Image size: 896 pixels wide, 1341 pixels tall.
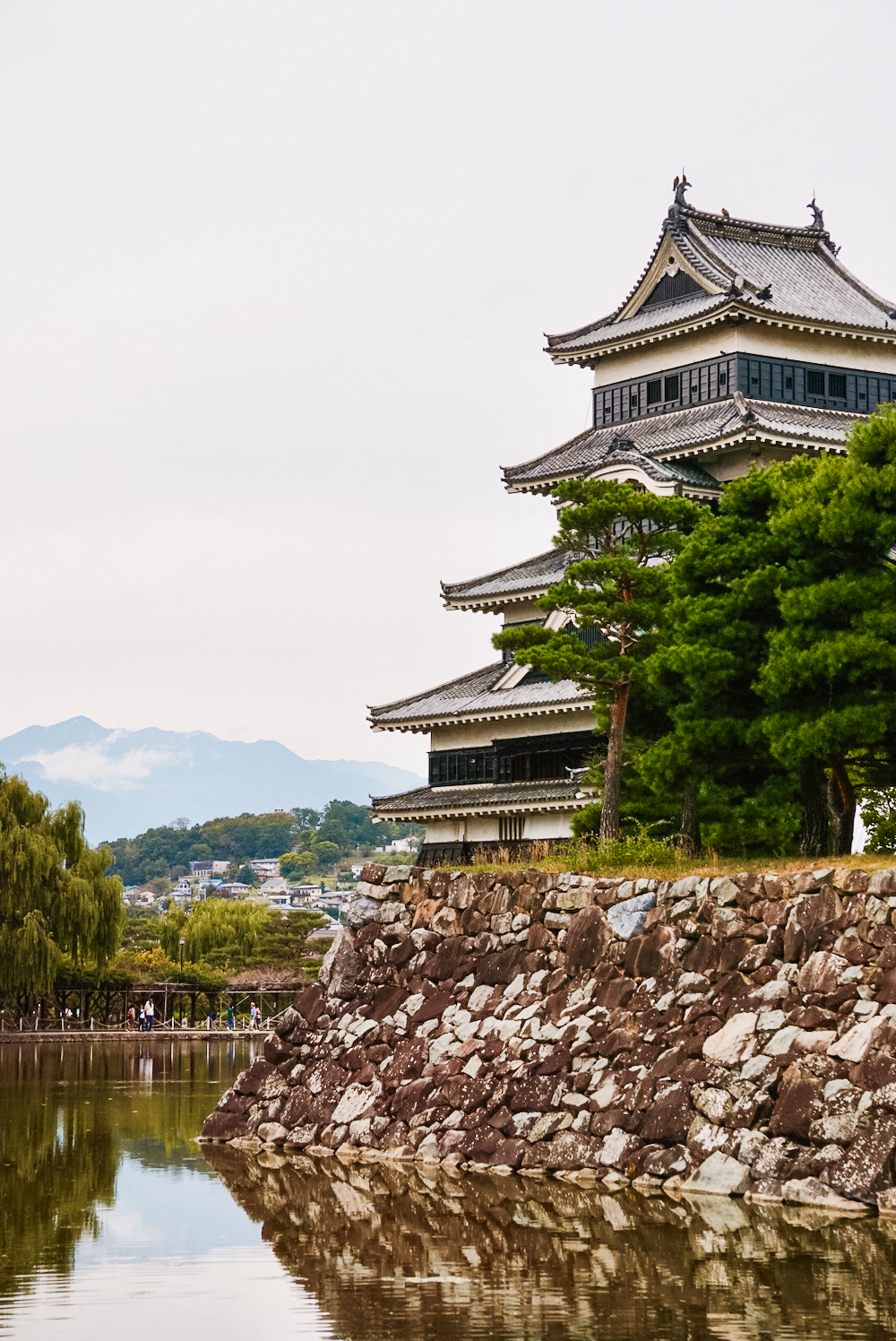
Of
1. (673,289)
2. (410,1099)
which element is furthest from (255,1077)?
(673,289)

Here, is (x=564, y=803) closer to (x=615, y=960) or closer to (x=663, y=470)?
(x=663, y=470)

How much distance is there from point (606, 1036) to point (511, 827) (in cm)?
1839

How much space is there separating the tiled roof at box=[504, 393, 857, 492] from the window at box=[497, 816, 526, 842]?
707 cm

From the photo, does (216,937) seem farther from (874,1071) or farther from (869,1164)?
(869,1164)

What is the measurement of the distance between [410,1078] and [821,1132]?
6204 millimetres

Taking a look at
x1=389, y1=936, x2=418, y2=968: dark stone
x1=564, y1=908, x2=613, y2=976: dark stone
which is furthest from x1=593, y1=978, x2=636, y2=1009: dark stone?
x1=389, y1=936, x2=418, y2=968: dark stone

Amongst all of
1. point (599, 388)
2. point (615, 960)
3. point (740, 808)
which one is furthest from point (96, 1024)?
point (615, 960)

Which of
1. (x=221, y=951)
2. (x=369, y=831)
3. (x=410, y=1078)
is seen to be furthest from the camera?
(x=369, y=831)

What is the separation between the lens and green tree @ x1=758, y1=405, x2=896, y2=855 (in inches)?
822

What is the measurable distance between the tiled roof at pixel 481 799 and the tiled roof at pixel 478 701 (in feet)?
4.94

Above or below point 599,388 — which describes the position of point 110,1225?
below

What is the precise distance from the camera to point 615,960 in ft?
63.6

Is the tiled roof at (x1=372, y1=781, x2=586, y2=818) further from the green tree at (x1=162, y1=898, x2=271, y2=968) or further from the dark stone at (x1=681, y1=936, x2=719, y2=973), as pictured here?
the green tree at (x1=162, y1=898, x2=271, y2=968)

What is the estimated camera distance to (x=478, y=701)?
124ft
